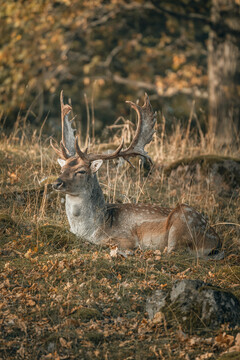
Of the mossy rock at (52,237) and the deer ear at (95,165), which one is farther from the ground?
the deer ear at (95,165)

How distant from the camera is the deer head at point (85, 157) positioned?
691 cm

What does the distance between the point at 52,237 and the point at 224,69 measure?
30.2ft

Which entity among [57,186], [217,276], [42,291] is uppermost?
[57,186]

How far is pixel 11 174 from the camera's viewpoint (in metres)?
8.82

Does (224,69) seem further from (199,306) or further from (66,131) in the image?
(199,306)

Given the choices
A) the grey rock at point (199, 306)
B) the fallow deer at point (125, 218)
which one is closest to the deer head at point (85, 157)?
the fallow deer at point (125, 218)

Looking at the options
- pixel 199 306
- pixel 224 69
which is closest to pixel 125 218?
pixel 199 306

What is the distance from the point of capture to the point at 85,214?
7.17m

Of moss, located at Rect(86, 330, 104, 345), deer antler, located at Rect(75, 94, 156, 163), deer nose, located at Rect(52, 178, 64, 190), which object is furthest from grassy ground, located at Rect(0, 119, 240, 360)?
deer antler, located at Rect(75, 94, 156, 163)

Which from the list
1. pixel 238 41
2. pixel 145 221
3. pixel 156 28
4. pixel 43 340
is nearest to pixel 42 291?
pixel 43 340

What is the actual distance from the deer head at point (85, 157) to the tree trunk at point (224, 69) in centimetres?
665

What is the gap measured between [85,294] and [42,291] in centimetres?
43

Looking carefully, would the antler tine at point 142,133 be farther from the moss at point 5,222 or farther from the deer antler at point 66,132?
the moss at point 5,222

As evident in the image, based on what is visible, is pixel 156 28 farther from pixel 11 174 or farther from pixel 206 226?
Answer: pixel 206 226
